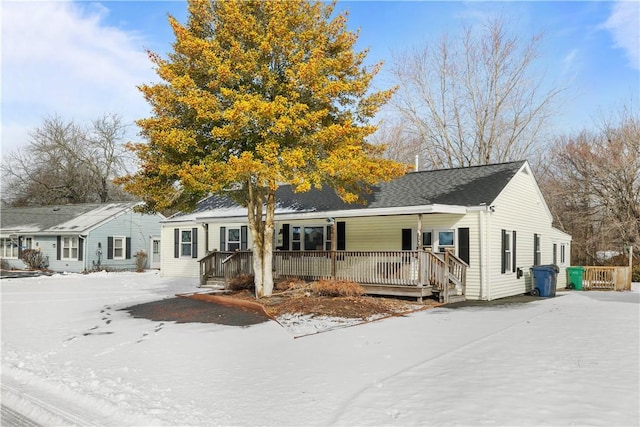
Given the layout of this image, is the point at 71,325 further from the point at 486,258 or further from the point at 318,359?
the point at 486,258

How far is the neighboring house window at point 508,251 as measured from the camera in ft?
54.8

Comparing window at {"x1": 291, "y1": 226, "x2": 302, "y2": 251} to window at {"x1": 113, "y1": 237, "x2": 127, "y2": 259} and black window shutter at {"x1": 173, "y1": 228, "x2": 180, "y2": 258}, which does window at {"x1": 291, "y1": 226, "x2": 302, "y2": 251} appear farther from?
window at {"x1": 113, "y1": 237, "x2": 127, "y2": 259}

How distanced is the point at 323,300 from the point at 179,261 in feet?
42.8

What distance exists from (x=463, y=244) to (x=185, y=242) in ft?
44.9

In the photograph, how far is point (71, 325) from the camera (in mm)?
11531

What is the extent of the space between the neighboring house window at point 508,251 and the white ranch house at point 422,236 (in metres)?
0.03

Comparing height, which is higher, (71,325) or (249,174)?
(249,174)

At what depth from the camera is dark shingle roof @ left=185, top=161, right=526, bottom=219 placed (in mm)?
16672

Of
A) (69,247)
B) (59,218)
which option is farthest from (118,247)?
(59,218)

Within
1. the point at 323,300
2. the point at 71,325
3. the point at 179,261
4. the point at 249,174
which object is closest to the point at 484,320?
the point at 323,300

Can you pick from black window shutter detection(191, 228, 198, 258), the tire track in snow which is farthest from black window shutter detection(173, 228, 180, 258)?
the tire track in snow

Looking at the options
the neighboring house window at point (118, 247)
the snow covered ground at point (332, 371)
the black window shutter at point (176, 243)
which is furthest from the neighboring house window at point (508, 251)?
the neighboring house window at point (118, 247)

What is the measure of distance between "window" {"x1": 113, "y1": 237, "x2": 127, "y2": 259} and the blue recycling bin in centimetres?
2321

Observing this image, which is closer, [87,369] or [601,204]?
[87,369]
